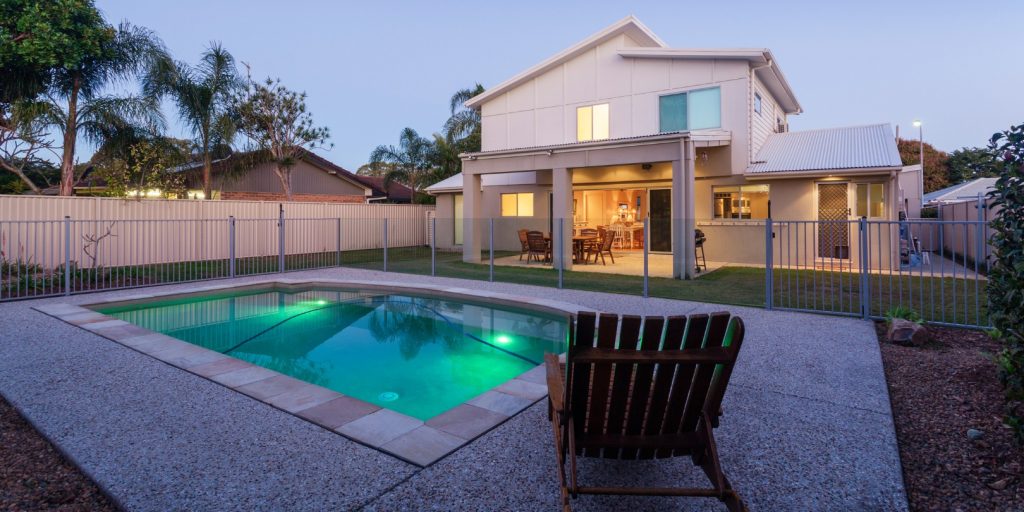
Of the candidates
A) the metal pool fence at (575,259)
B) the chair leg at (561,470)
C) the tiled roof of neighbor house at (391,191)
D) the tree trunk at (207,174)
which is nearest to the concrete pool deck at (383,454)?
the chair leg at (561,470)

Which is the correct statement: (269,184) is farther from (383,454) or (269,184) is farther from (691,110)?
(383,454)

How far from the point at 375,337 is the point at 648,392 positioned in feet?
18.9

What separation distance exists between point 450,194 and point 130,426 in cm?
1798

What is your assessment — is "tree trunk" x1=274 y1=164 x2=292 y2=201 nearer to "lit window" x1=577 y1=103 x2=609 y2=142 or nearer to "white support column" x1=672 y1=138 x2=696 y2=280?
"lit window" x1=577 y1=103 x2=609 y2=142

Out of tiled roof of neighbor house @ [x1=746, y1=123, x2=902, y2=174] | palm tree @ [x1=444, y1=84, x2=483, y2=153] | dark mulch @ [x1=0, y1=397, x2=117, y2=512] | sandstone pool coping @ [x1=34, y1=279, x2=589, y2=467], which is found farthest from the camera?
palm tree @ [x1=444, y1=84, x2=483, y2=153]

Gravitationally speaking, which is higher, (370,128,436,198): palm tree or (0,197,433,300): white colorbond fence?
(370,128,436,198): palm tree

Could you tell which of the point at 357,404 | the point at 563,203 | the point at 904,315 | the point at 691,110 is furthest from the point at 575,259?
the point at 357,404

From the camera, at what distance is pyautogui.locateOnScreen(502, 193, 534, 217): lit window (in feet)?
63.2

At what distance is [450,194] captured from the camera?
21172 millimetres

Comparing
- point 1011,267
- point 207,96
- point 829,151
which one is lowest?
point 1011,267

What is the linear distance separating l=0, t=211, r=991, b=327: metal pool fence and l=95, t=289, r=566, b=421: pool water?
2172 mm

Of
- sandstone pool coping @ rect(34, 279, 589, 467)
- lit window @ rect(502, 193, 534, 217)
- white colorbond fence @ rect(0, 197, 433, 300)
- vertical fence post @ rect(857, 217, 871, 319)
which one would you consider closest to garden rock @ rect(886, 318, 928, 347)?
vertical fence post @ rect(857, 217, 871, 319)

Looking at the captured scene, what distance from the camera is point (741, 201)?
14641 millimetres

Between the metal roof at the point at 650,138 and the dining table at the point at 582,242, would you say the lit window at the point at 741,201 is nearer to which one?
the metal roof at the point at 650,138
